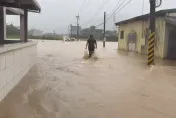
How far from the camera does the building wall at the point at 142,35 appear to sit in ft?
63.9

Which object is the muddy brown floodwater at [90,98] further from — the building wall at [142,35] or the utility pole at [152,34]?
the building wall at [142,35]

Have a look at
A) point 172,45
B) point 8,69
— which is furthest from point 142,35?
point 8,69

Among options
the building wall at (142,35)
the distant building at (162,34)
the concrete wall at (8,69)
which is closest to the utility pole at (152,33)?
the distant building at (162,34)

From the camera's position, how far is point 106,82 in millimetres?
10438

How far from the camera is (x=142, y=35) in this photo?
2403 centimetres

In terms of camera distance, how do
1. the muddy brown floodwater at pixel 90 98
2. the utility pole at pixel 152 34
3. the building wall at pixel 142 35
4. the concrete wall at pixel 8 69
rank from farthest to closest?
the building wall at pixel 142 35 < the utility pole at pixel 152 34 < the concrete wall at pixel 8 69 < the muddy brown floodwater at pixel 90 98

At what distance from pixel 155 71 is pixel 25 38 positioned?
674 cm

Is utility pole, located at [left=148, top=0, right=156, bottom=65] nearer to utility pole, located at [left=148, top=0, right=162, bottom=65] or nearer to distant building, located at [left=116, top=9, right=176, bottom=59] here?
utility pole, located at [left=148, top=0, right=162, bottom=65]

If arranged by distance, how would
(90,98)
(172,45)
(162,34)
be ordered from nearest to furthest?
(90,98) → (172,45) → (162,34)

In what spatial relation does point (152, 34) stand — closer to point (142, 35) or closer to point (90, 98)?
point (90, 98)

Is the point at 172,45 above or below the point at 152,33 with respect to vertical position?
below

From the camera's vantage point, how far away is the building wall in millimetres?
19484

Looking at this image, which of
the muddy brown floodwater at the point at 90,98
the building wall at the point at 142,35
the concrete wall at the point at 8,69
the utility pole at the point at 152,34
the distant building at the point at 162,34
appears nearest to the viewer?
the muddy brown floodwater at the point at 90,98

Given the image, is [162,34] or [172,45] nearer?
[172,45]
